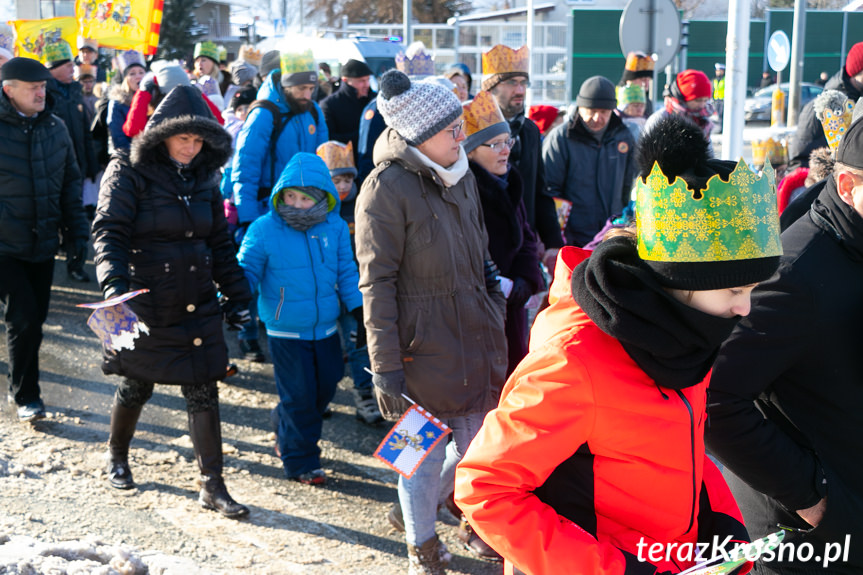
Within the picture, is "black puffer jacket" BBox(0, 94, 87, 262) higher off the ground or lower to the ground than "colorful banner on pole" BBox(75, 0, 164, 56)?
lower

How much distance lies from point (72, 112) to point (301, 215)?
5.49m

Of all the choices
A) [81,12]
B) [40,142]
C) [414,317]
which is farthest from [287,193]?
[81,12]

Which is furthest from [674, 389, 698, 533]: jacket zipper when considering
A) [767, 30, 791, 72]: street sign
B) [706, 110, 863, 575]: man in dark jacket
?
[767, 30, 791, 72]: street sign

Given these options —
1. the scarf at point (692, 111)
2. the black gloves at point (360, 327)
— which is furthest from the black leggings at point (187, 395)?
the scarf at point (692, 111)

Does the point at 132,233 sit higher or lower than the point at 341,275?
higher

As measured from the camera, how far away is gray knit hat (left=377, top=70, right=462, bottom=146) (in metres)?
3.92

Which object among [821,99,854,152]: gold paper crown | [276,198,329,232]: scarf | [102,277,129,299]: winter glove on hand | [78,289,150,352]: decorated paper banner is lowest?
[78,289,150,352]: decorated paper banner

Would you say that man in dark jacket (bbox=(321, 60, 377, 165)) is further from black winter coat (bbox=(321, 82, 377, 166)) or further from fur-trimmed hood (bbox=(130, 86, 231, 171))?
fur-trimmed hood (bbox=(130, 86, 231, 171))

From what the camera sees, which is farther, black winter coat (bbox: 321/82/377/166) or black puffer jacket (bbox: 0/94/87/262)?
black winter coat (bbox: 321/82/377/166)

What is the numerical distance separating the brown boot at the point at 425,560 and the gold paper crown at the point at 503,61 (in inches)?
147

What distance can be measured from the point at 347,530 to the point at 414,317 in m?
1.26

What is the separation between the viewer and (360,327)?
18.1 ft

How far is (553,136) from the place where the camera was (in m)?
6.91

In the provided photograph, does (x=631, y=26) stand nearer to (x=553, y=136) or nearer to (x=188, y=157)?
(x=553, y=136)
